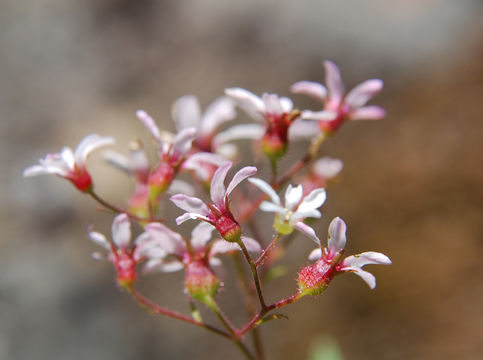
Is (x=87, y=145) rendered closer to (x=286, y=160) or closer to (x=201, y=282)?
(x=201, y=282)

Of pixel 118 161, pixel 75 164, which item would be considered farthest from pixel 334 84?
pixel 75 164

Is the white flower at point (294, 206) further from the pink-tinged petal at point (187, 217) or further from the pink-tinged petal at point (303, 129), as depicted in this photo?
the pink-tinged petal at point (303, 129)

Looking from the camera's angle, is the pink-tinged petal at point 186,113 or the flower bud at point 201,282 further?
the pink-tinged petal at point 186,113

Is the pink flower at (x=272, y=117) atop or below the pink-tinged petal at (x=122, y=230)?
atop

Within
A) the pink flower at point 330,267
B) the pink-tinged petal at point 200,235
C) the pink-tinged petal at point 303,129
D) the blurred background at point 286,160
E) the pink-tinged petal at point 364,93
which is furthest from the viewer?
the blurred background at point 286,160

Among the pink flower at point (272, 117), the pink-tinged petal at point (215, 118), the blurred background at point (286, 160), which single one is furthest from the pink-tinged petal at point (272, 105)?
the blurred background at point (286, 160)

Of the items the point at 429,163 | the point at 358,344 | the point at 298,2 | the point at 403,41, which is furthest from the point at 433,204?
the point at 298,2

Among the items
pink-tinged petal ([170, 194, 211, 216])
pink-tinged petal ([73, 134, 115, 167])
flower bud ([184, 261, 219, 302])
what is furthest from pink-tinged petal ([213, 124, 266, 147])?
pink-tinged petal ([170, 194, 211, 216])
